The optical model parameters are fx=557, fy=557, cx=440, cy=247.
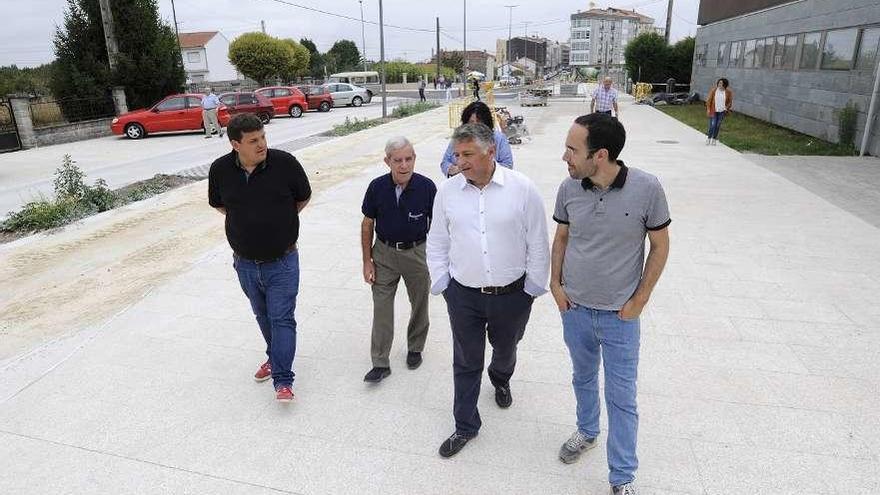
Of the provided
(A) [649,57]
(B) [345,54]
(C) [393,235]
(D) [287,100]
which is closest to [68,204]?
(C) [393,235]

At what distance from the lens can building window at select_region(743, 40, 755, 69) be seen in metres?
20.2

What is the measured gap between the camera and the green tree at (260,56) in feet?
139

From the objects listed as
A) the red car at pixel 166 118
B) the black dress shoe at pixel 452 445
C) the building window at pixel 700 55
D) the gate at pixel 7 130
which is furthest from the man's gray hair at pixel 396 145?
the building window at pixel 700 55

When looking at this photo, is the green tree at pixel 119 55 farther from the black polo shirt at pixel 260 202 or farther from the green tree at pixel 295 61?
the green tree at pixel 295 61

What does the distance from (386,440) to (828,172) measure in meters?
10.2

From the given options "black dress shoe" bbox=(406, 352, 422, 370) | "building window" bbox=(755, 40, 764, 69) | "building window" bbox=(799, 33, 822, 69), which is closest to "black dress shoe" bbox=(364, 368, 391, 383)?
"black dress shoe" bbox=(406, 352, 422, 370)

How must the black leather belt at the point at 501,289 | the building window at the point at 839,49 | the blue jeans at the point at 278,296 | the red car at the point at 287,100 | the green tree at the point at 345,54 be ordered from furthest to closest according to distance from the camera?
the green tree at the point at 345,54, the red car at the point at 287,100, the building window at the point at 839,49, the blue jeans at the point at 278,296, the black leather belt at the point at 501,289

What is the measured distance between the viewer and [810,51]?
15125 millimetres

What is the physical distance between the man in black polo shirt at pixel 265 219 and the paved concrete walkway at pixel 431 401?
488 mm

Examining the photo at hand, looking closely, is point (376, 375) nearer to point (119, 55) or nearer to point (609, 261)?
point (609, 261)

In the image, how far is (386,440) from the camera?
10.1 feet

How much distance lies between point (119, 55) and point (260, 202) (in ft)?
71.8

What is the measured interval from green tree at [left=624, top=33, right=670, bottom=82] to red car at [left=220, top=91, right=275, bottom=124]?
77.0ft

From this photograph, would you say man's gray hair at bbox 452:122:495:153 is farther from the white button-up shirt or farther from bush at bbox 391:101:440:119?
bush at bbox 391:101:440:119
